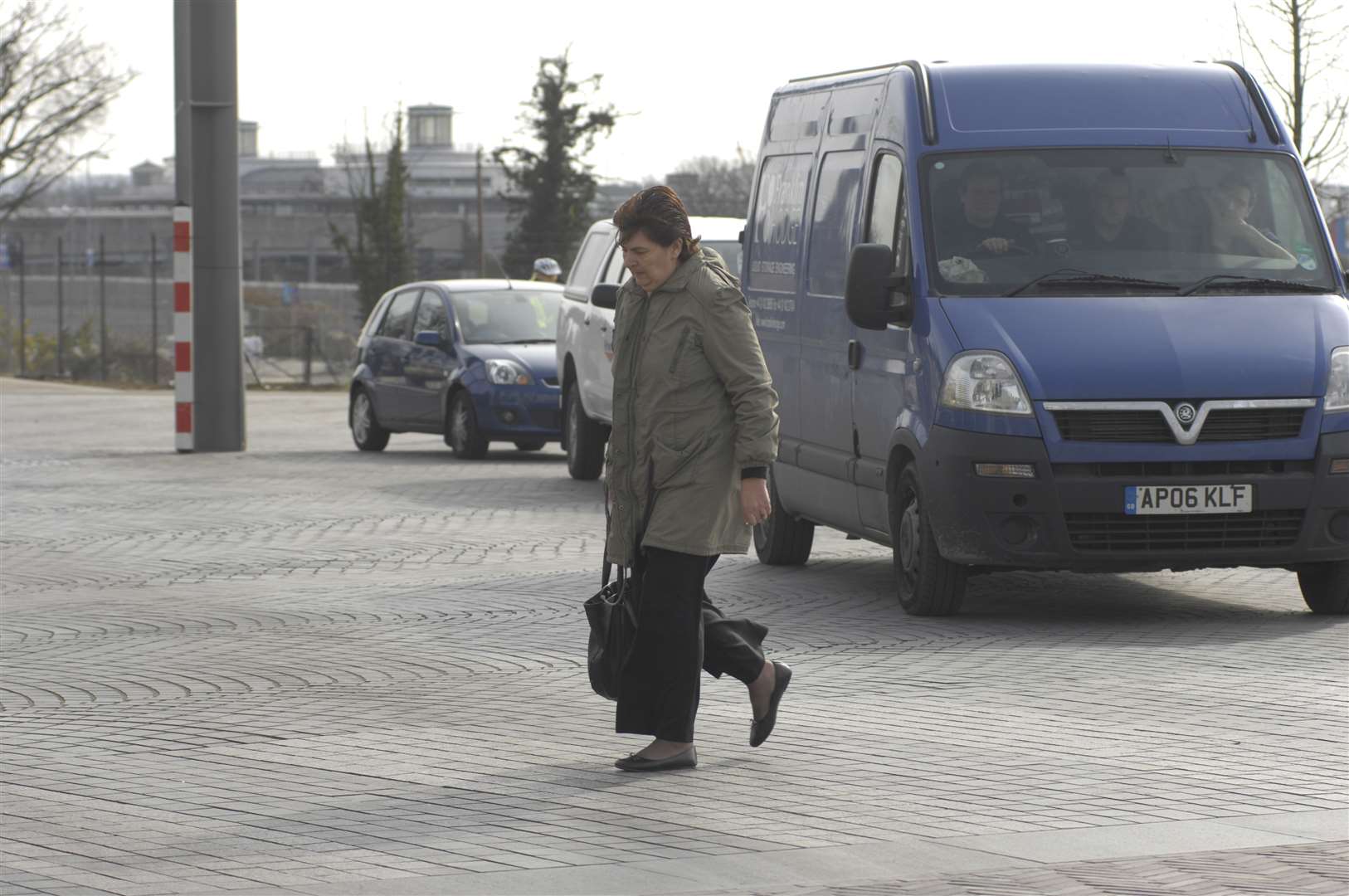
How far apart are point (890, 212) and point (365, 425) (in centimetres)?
1234

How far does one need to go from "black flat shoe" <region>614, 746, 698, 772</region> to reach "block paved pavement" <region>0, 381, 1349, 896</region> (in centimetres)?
11

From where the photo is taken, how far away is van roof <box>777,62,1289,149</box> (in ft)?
32.6

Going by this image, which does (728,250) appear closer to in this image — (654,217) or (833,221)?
(833,221)

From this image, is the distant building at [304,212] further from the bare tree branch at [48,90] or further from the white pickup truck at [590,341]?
the white pickup truck at [590,341]

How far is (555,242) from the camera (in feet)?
184

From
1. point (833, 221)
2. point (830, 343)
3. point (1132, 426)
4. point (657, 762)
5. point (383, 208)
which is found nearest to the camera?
point (657, 762)

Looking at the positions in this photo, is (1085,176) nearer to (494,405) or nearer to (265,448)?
(494,405)

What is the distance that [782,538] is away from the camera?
11.8 meters

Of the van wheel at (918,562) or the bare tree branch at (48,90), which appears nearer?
the van wheel at (918,562)

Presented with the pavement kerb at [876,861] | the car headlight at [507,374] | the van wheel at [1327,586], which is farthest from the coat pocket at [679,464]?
the car headlight at [507,374]

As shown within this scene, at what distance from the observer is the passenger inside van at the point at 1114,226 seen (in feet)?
31.7

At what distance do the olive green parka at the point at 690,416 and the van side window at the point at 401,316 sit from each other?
14.7 meters

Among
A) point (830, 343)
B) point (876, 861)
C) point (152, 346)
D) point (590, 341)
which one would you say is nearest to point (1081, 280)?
point (830, 343)

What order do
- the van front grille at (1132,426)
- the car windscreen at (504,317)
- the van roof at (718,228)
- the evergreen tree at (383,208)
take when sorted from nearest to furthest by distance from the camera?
the van front grille at (1132,426) < the van roof at (718,228) < the car windscreen at (504,317) < the evergreen tree at (383,208)
